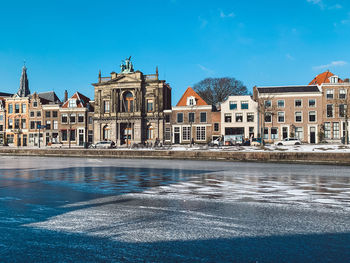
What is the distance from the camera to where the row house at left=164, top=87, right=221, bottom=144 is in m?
55.0

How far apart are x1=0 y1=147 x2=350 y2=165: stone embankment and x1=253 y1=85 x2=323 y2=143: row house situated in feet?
80.9

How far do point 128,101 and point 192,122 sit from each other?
47.9ft

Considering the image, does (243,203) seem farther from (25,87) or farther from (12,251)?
(25,87)

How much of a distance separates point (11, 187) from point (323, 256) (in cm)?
1002

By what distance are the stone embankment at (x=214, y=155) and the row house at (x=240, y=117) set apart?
81.8 ft

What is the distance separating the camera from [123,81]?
197 feet

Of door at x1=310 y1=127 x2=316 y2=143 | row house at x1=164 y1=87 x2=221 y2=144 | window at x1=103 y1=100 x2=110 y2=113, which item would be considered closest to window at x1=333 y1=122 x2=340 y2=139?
door at x1=310 y1=127 x2=316 y2=143

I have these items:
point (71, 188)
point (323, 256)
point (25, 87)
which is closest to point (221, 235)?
point (323, 256)

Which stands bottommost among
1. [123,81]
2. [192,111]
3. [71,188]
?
[71,188]

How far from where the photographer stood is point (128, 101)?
201 ft

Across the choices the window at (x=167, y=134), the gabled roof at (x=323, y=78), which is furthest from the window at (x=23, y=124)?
the gabled roof at (x=323, y=78)

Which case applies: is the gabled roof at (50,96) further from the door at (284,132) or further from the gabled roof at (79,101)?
the door at (284,132)

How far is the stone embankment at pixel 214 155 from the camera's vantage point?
78.8ft

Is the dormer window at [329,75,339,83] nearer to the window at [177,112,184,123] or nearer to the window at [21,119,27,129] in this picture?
the window at [177,112,184,123]
